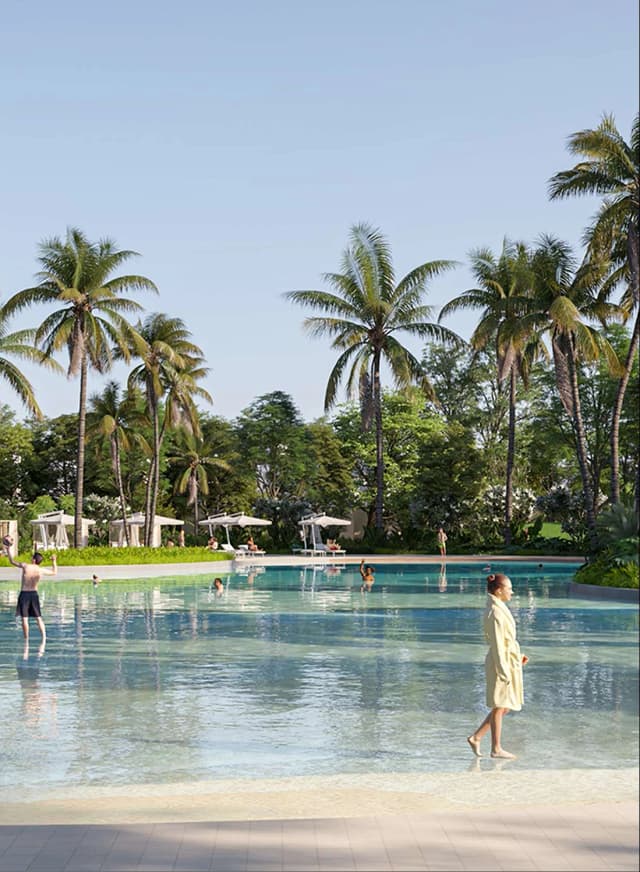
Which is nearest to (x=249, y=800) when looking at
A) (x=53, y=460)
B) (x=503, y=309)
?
(x=503, y=309)

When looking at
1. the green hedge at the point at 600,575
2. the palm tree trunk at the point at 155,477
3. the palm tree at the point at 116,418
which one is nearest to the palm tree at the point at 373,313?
the palm tree trunk at the point at 155,477

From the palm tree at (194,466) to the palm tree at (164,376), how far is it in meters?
8.97

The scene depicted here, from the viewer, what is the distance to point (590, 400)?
5231 cm

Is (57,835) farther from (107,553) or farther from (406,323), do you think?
(406,323)

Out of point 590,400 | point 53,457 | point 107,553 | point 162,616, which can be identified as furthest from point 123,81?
point 53,457

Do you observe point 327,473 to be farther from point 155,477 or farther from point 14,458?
point 14,458

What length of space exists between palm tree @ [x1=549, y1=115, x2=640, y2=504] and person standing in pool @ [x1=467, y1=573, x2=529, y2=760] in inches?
972

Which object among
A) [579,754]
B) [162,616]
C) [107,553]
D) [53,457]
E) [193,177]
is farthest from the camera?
[53,457]

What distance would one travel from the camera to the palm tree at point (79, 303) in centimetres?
3822

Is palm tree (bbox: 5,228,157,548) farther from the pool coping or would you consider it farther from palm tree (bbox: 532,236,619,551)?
palm tree (bbox: 532,236,619,551)

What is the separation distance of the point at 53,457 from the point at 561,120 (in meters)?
62.9

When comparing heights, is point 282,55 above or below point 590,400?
below

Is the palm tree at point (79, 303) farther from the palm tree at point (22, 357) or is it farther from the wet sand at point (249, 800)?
the wet sand at point (249, 800)

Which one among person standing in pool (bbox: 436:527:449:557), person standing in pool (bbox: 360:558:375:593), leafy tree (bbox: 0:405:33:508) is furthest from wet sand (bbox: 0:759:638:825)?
leafy tree (bbox: 0:405:33:508)
